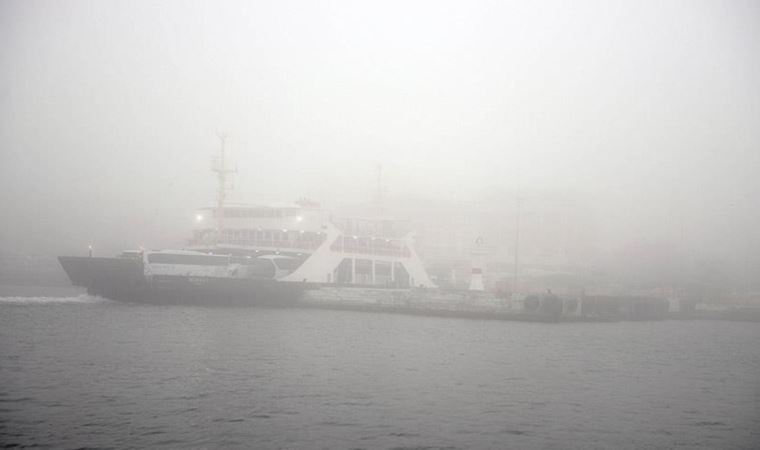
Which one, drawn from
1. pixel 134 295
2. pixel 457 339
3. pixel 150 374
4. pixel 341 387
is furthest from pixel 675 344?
pixel 134 295

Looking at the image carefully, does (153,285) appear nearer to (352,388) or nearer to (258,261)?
(258,261)

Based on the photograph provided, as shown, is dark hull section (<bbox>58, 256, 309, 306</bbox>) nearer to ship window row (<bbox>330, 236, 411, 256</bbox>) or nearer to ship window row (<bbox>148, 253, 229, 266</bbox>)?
ship window row (<bbox>148, 253, 229, 266</bbox>)

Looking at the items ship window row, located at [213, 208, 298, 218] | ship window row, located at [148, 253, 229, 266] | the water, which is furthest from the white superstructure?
the water

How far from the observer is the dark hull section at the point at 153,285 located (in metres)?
40.0

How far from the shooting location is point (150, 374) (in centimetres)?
1875

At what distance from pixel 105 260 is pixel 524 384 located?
2999 cm

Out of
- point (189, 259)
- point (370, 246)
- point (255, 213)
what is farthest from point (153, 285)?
point (370, 246)

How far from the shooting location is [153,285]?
132 ft

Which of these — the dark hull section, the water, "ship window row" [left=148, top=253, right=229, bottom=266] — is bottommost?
the water

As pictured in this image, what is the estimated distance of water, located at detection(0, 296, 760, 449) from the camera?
13.4 meters

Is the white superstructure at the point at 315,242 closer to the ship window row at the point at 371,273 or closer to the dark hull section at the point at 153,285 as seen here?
the ship window row at the point at 371,273

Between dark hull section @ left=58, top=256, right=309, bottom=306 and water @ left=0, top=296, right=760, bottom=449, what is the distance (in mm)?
7313

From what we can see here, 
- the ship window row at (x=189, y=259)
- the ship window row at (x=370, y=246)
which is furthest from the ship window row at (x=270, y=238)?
the ship window row at (x=189, y=259)

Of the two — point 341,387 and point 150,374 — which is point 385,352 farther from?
point 150,374
